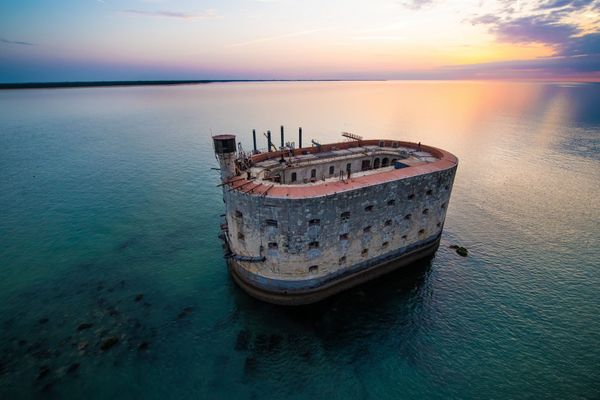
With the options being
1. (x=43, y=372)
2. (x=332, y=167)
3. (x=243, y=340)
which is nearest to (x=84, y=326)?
(x=43, y=372)

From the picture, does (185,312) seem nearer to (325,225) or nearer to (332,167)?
(325,225)

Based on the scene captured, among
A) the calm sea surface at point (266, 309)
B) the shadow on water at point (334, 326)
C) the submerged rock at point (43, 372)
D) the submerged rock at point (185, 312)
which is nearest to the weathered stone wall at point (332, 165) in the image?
the calm sea surface at point (266, 309)

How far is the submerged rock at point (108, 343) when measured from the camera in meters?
25.6

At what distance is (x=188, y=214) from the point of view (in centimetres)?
4866

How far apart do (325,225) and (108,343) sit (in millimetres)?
22142

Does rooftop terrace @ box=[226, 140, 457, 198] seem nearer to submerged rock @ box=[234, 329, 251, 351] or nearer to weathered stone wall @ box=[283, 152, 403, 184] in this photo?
weathered stone wall @ box=[283, 152, 403, 184]

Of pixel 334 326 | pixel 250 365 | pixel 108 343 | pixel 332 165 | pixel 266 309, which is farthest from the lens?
pixel 332 165

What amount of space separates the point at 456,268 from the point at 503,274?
17.2 feet

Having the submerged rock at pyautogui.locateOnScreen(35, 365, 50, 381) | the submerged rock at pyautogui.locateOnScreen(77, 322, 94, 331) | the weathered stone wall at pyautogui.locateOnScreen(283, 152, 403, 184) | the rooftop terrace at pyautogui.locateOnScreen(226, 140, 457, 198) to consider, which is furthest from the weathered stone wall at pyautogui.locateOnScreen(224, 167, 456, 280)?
the submerged rock at pyautogui.locateOnScreen(35, 365, 50, 381)

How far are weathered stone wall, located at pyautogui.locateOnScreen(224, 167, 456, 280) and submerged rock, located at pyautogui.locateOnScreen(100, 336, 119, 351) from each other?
1300 centimetres

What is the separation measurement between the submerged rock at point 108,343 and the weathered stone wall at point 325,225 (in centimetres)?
1300

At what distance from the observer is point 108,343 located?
2588 centimetres

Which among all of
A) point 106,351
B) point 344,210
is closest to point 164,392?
point 106,351

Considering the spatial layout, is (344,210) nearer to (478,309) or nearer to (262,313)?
(262,313)
